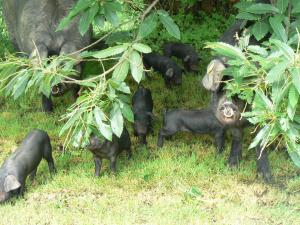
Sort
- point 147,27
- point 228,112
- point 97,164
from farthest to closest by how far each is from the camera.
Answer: point 97,164
point 228,112
point 147,27

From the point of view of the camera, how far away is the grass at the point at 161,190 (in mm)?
5000

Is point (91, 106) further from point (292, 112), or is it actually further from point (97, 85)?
point (292, 112)

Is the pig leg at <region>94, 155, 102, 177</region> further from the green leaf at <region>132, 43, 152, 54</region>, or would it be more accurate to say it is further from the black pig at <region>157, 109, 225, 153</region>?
the green leaf at <region>132, 43, 152, 54</region>

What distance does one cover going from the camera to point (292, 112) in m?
3.59

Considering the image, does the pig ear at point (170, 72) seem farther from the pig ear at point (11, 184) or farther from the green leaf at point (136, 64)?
the green leaf at point (136, 64)

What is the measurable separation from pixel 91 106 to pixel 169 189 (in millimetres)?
1620

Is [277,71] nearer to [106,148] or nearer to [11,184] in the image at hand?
[106,148]

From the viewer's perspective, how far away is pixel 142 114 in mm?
6551

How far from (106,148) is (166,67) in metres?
2.95

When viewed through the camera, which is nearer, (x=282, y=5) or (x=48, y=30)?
(x=282, y=5)

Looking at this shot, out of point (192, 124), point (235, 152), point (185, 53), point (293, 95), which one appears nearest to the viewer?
point (293, 95)

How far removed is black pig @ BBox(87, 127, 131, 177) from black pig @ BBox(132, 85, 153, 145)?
505 mm

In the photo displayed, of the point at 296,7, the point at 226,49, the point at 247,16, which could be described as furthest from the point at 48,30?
the point at 226,49

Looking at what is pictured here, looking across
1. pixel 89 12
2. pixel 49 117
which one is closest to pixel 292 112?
pixel 89 12
